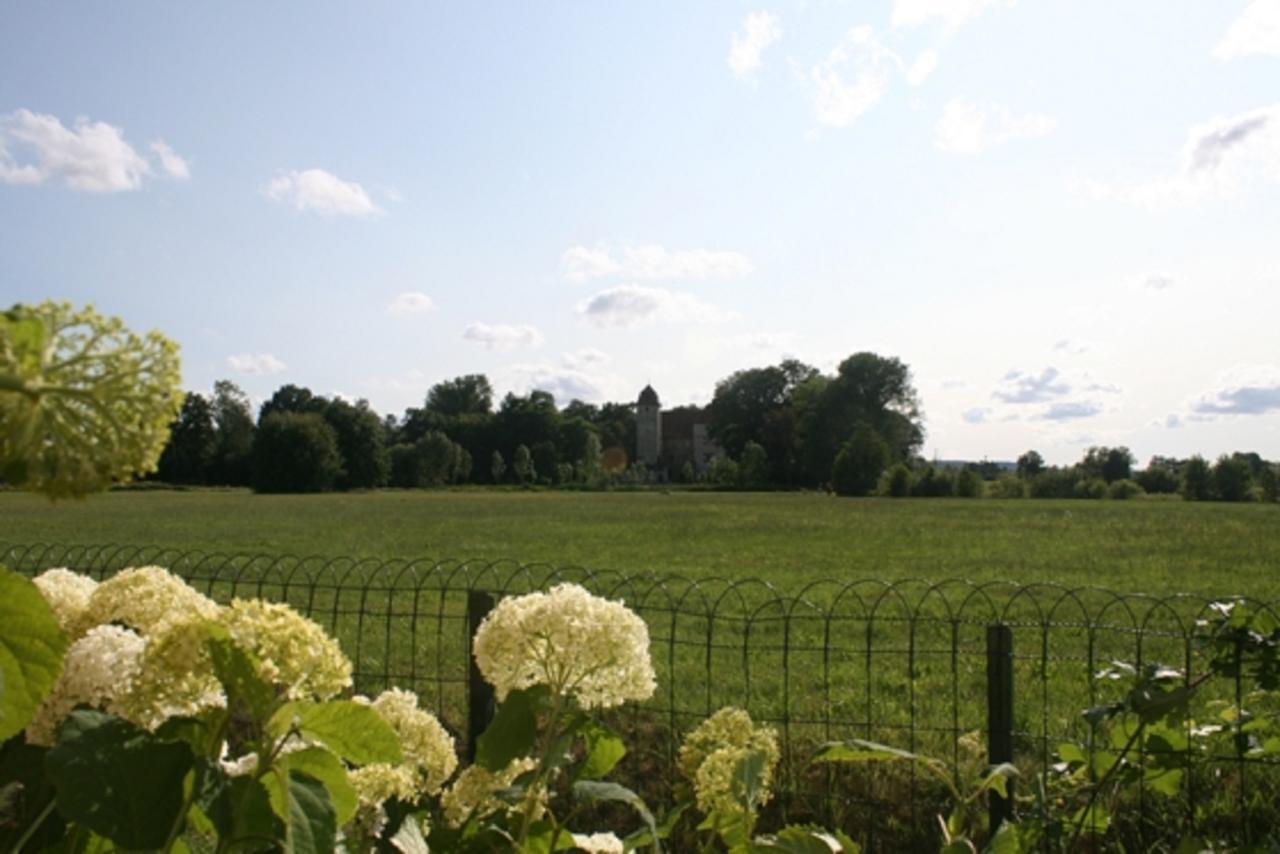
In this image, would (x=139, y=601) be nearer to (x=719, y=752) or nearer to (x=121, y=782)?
(x=121, y=782)

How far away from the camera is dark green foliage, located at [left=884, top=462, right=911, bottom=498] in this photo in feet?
218

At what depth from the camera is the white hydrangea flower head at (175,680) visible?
0.80 meters

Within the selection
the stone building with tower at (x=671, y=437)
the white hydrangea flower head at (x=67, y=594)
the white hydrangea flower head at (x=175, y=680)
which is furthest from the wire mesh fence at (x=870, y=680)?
the stone building with tower at (x=671, y=437)

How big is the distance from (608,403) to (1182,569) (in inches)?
4670

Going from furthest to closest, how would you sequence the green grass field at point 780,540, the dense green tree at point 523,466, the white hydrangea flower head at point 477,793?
the dense green tree at point 523,466, the green grass field at point 780,540, the white hydrangea flower head at point 477,793

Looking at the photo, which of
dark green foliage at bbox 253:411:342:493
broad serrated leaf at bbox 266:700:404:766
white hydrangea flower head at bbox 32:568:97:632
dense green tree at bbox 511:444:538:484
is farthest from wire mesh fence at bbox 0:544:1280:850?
dense green tree at bbox 511:444:538:484

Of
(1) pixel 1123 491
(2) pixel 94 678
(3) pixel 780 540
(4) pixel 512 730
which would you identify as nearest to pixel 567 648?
(4) pixel 512 730

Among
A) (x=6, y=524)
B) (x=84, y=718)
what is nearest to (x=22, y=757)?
(x=84, y=718)

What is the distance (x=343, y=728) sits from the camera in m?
0.83

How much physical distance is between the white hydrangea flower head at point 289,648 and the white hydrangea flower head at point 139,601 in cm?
15

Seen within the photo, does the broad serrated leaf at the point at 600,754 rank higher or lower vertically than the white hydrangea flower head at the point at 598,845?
higher

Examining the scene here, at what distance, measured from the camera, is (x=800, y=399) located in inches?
3501

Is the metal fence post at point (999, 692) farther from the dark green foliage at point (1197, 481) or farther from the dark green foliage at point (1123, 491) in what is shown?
the dark green foliage at point (1197, 481)

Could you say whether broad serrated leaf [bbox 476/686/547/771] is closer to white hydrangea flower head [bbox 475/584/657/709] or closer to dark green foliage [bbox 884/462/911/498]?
white hydrangea flower head [bbox 475/584/657/709]
